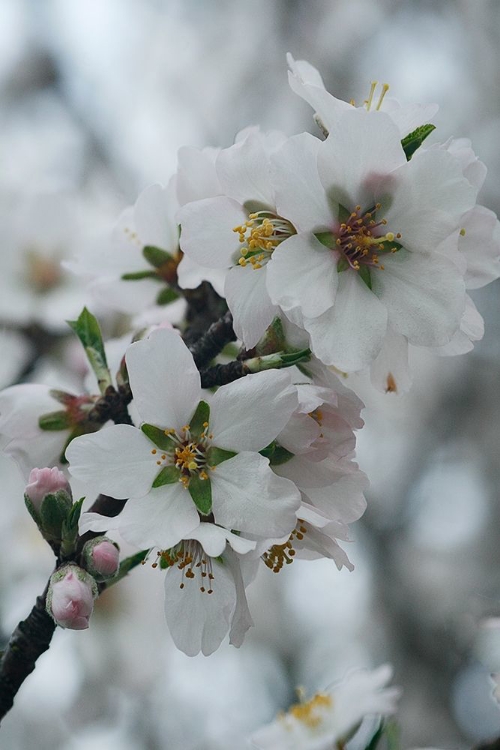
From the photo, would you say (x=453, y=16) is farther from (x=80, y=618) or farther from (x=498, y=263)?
(x=80, y=618)

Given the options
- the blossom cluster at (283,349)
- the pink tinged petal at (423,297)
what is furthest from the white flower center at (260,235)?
the pink tinged petal at (423,297)

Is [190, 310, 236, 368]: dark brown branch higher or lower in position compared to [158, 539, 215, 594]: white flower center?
higher

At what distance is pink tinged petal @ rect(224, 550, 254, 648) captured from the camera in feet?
2.63

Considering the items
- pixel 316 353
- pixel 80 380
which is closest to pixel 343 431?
pixel 316 353

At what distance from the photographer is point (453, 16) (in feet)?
19.5

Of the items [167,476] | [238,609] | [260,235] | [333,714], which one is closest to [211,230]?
[260,235]

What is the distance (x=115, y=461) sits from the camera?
775mm

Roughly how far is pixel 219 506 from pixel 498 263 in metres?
0.44

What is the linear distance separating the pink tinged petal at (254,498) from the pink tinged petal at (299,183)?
238 mm

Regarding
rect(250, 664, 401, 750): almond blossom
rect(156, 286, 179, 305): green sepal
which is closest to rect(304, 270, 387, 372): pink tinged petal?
rect(156, 286, 179, 305): green sepal

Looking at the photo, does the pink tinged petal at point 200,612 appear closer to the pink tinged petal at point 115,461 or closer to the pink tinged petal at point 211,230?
the pink tinged petal at point 115,461

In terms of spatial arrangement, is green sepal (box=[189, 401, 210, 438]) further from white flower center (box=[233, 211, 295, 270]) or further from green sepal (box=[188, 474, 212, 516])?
white flower center (box=[233, 211, 295, 270])

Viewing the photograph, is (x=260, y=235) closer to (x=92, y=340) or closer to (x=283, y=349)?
(x=283, y=349)

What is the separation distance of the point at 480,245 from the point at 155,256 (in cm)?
41
